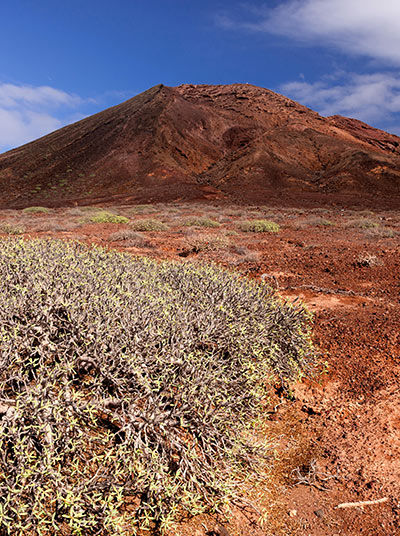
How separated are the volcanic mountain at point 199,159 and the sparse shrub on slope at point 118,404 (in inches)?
1227

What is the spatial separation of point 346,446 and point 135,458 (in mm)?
1925

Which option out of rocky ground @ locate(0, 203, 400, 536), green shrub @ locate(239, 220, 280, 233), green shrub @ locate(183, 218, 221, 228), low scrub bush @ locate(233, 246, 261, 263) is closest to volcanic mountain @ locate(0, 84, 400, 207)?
green shrub @ locate(183, 218, 221, 228)

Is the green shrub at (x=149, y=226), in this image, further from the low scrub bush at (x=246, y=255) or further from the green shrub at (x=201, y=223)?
the low scrub bush at (x=246, y=255)

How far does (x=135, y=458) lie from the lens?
2.00m

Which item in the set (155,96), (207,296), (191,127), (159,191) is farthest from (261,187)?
(207,296)

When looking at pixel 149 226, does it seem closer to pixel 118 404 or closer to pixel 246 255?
pixel 246 255

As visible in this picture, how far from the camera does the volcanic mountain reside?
39062 millimetres

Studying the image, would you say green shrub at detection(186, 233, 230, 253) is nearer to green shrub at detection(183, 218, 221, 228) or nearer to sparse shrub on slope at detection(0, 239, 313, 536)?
green shrub at detection(183, 218, 221, 228)

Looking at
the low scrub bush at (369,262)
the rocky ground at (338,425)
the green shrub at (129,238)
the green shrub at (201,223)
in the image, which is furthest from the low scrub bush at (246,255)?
the green shrub at (201,223)

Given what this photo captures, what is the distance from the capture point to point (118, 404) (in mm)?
2178

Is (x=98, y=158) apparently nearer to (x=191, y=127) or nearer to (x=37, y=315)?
(x=191, y=127)

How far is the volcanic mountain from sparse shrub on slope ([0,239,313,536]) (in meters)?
31.2

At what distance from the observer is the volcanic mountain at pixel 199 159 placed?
39062mm

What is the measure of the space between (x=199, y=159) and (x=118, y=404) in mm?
52044
